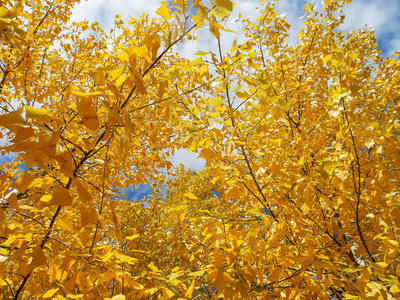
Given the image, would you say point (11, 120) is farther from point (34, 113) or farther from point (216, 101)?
point (216, 101)

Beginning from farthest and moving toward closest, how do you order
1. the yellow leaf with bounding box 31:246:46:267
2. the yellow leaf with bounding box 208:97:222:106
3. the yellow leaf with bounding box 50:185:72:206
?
the yellow leaf with bounding box 208:97:222:106, the yellow leaf with bounding box 31:246:46:267, the yellow leaf with bounding box 50:185:72:206

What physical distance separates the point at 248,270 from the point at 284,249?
0.41 meters

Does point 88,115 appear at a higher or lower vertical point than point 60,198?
higher

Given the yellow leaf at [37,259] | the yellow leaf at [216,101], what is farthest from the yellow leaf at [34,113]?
the yellow leaf at [216,101]

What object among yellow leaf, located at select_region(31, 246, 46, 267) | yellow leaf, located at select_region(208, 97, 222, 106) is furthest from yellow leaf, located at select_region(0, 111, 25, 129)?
yellow leaf, located at select_region(208, 97, 222, 106)

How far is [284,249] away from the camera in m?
1.70

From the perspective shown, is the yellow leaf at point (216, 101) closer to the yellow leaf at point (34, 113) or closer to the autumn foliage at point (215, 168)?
the autumn foliage at point (215, 168)

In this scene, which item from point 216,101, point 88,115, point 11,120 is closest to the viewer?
point 11,120

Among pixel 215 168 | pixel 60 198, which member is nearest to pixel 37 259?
pixel 60 198

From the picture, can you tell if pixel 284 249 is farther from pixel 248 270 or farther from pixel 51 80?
pixel 51 80

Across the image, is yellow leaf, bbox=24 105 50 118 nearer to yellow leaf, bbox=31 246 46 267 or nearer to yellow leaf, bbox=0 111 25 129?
yellow leaf, bbox=0 111 25 129

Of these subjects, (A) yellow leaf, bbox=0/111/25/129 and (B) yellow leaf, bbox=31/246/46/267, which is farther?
(B) yellow leaf, bbox=31/246/46/267

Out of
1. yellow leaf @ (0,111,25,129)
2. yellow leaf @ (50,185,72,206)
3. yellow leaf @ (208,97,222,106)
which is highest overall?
yellow leaf @ (208,97,222,106)

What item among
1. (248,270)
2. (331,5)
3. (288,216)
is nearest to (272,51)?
(331,5)
